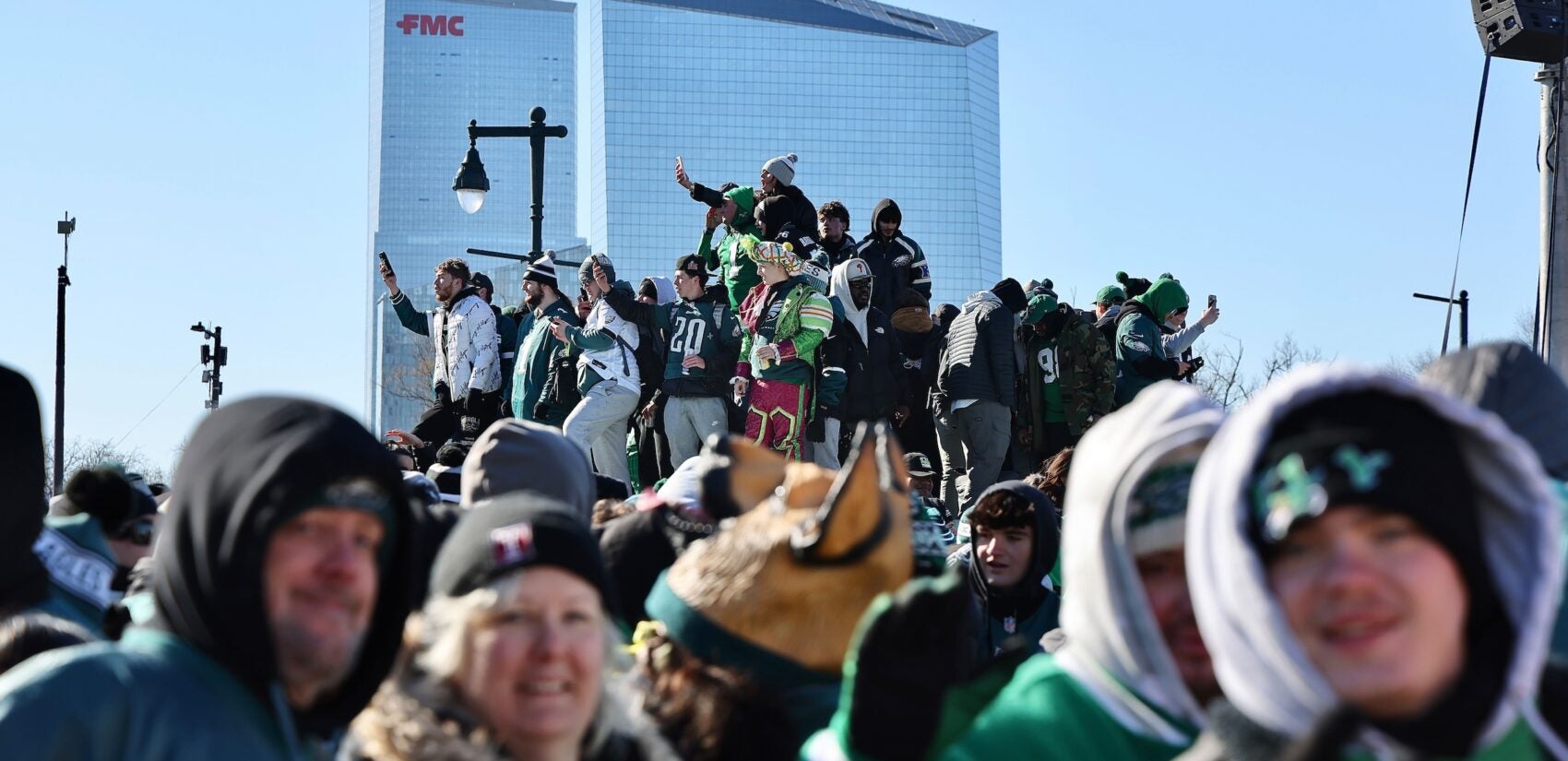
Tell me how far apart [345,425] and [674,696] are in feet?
2.85

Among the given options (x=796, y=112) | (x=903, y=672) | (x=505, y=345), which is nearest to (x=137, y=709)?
(x=903, y=672)

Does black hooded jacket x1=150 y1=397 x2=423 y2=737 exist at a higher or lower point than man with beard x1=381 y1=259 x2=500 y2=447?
lower

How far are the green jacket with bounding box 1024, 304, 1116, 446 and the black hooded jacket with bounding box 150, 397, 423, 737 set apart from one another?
10224 millimetres

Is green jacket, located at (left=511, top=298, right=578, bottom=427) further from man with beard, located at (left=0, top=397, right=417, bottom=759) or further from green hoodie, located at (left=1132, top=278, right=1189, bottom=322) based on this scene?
man with beard, located at (left=0, top=397, right=417, bottom=759)

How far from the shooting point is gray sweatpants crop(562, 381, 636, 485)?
14430mm

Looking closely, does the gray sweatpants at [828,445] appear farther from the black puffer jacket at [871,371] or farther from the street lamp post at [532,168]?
the street lamp post at [532,168]

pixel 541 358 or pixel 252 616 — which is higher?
pixel 541 358

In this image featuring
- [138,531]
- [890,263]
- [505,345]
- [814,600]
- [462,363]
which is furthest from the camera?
[505,345]

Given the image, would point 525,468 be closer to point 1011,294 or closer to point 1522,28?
point 1522,28

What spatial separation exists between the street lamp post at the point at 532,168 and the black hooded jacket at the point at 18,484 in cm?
1421

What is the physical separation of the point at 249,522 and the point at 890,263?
1191 cm

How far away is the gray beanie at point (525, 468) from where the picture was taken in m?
5.65

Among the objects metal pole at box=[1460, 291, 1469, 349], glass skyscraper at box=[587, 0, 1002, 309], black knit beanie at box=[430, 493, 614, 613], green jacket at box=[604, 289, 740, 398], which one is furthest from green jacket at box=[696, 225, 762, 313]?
glass skyscraper at box=[587, 0, 1002, 309]

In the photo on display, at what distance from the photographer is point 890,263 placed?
1479cm
